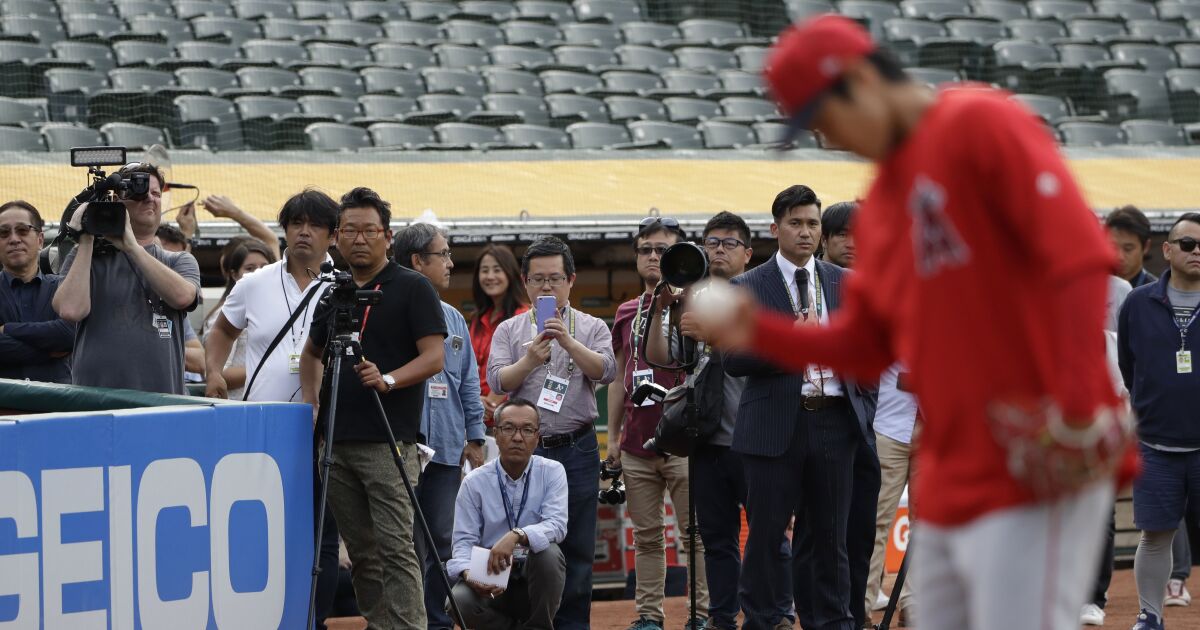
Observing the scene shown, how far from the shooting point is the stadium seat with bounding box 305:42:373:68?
51.8ft

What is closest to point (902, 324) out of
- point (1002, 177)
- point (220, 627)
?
point (1002, 177)

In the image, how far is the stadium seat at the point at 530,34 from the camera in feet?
57.2

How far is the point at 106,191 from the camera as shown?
5.68 meters

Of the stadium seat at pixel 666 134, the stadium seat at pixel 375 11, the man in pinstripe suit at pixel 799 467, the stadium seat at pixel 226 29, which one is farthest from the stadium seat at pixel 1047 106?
the man in pinstripe suit at pixel 799 467

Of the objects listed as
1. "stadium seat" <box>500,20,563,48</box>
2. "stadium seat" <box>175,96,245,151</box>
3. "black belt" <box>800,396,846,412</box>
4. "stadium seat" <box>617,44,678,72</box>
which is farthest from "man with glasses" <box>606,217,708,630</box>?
"stadium seat" <box>500,20,563,48</box>

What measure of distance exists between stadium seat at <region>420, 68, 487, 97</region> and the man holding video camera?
9581 millimetres

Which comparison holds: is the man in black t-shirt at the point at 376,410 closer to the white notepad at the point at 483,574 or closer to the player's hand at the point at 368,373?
the player's hand at the point at 368,373

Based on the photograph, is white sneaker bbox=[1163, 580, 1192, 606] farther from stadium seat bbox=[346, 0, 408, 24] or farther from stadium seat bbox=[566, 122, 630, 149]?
stadium seat bbox=[346, 0, 408, 24]

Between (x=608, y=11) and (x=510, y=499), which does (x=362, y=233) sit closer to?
(x=510, y=499)

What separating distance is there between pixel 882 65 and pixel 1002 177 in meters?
0.32

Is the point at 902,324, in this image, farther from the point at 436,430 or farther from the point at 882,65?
the point at 436,430

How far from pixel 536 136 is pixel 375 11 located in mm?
4412

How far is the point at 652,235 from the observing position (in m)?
7.30

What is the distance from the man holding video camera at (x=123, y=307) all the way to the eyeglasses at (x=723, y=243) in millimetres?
2311
